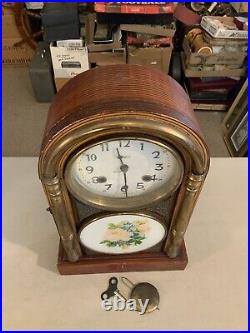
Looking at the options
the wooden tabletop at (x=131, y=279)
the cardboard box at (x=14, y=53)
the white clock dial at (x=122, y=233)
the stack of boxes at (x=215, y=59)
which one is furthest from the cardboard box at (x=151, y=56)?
the white clock dial at (x=122, y=233)

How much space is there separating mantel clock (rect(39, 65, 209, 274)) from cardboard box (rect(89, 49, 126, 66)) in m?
1.17

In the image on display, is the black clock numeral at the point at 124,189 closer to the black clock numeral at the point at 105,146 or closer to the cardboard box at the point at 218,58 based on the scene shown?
the black clock numeral at the point at 105,146

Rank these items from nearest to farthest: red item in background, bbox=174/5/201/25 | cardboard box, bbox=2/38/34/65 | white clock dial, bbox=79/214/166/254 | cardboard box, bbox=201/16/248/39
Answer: white clock dial, bbox=79/214/166/254, cardboard box, bbox=201/16/248/39, red item in background, bbox=174/5/201/25, cardboard box, bbox=2/38/34/65

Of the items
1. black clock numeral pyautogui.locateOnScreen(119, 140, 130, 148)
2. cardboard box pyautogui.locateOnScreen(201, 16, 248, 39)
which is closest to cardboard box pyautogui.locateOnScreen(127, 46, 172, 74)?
cardboard box pyautogui.locateOnScreen(201, 16, 248, 39)

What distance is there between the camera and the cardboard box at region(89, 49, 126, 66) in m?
1.74

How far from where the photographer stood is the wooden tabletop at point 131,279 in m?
0.81

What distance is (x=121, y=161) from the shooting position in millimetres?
620

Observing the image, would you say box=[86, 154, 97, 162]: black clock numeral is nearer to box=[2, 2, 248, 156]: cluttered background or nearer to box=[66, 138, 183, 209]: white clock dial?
box=[66, 138, 183, 209]: white clock dial

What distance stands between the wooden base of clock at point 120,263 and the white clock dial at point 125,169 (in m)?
0.24

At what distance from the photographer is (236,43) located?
1682 millimetres

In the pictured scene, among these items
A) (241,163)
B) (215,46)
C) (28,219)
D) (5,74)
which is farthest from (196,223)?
(5,74)

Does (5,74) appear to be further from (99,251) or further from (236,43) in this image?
(99,251)

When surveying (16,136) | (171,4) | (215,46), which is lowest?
(16,136)

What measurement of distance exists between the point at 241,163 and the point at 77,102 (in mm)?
767
